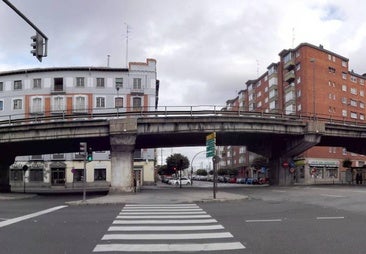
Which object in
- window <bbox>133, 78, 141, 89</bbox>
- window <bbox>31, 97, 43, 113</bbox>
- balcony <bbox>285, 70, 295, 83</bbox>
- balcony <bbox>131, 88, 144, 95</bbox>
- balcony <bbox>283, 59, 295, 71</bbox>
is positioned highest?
balcony <bbox>283, 59, 295, 71</bbox>

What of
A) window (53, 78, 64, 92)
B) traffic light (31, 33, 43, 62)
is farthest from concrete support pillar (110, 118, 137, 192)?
window (53, 78, 64, 92)

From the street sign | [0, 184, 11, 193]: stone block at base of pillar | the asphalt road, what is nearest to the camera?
Result: the asphalt road

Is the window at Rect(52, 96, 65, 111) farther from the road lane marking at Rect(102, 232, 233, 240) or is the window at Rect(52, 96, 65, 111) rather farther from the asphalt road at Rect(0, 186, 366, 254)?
the road lane marking at Rect(102, 232, 233, 240)

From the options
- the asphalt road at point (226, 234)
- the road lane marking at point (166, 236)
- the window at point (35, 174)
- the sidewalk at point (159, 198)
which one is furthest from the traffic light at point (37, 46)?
the window at point (35, 174)

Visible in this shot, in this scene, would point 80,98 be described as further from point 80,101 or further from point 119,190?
point 119,190

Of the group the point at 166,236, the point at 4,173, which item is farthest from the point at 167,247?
the point at 4,173

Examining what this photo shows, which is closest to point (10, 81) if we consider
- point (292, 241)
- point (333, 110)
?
point (333, 110)

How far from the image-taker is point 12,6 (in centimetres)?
1213

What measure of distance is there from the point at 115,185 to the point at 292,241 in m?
25.6

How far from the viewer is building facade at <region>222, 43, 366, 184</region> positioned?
76.8 metres

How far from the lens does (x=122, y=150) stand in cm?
3441

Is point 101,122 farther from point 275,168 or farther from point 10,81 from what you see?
point 10,81

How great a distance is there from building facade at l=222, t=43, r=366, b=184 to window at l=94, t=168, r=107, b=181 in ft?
86.6

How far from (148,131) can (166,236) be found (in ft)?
81.8
